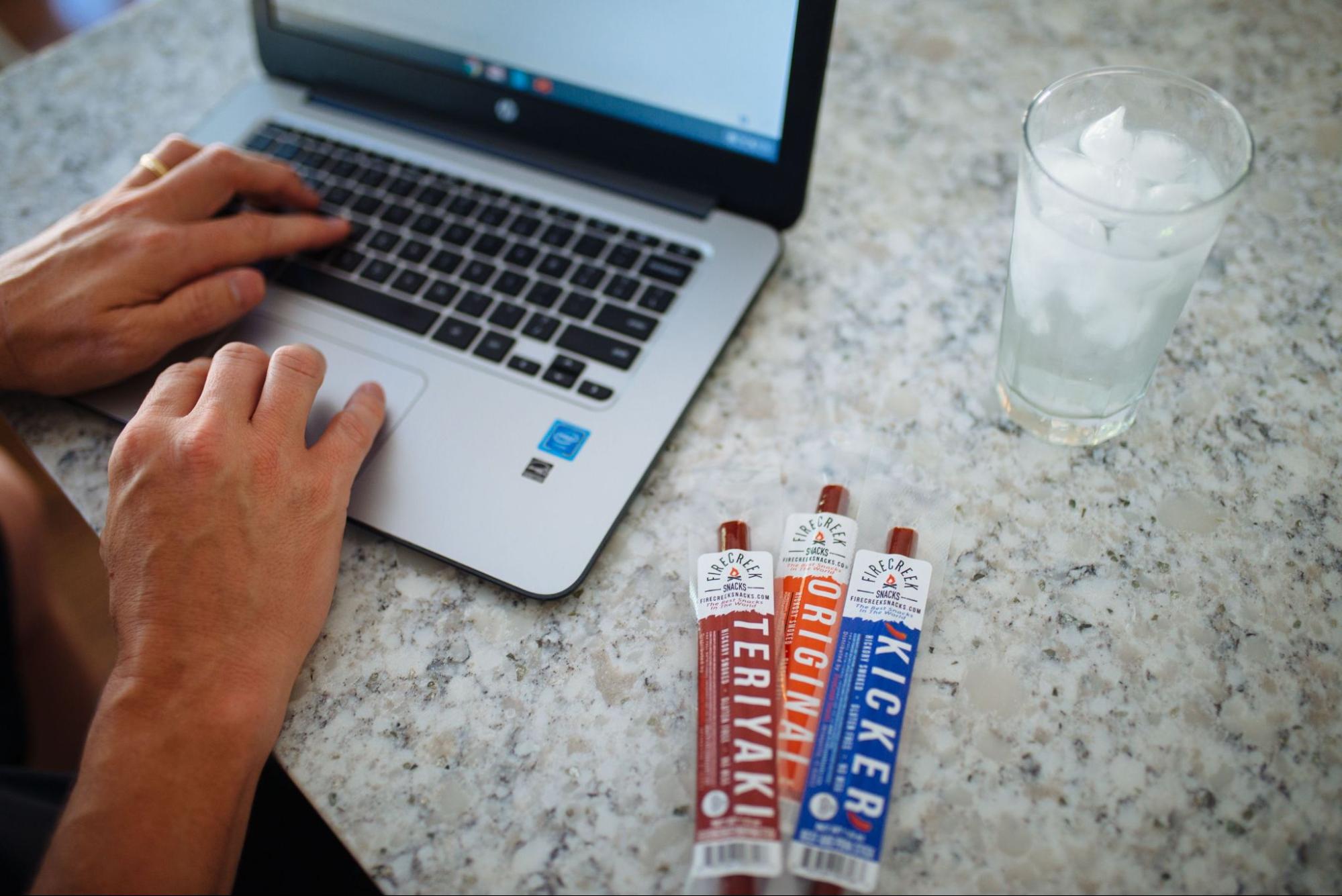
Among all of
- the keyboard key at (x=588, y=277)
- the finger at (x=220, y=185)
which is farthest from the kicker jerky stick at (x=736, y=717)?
the finger at (x=220, y=185)

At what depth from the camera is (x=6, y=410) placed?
653 millimetres

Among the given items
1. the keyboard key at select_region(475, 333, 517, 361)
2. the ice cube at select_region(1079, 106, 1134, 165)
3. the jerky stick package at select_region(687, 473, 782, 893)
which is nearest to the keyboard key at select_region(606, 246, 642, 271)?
the keyboard key at select_region(475, 333, 517, 361)

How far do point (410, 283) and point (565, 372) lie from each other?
161 mm

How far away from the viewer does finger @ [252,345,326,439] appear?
56 cm

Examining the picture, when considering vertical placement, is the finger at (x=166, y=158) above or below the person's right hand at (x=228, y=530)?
above

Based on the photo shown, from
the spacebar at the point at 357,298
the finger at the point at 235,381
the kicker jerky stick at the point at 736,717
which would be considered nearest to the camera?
the kicker jerky stick at the point at 736,717

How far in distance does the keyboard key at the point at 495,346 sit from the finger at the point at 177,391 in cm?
18

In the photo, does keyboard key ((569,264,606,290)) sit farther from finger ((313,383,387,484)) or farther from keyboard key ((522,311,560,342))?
finger ((313,383,387,484))

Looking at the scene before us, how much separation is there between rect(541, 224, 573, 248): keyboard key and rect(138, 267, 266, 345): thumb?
0.21 meters

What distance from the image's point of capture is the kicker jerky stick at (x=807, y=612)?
18.2 inches

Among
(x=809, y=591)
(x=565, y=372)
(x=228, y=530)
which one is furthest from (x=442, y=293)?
(x=809, y=591)

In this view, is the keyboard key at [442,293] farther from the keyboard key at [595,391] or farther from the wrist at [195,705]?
the wrist at [195,705]

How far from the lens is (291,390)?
0.58 m

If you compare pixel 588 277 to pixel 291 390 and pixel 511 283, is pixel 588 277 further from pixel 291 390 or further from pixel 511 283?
pixel 291 390
